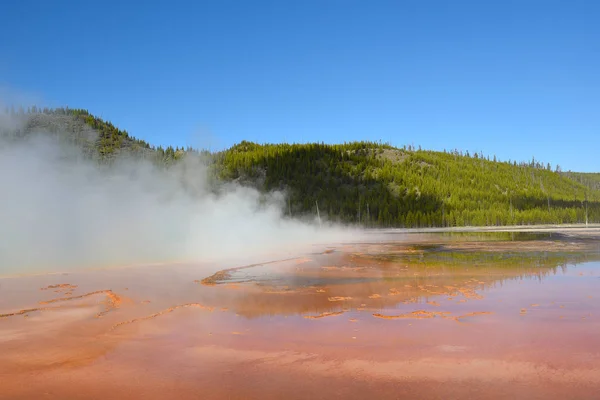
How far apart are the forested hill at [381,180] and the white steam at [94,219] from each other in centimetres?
2659

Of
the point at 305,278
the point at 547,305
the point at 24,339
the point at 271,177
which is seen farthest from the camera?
the point at 271,177

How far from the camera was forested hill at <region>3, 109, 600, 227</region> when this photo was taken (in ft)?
312

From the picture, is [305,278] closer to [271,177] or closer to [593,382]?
[593,382]

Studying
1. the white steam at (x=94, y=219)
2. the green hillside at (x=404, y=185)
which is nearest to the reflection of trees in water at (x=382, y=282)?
the white steam at (x=94, y=219)

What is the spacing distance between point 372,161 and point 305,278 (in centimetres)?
12226

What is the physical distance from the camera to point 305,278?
755 inches

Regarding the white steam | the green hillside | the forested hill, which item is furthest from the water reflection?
the green hillside

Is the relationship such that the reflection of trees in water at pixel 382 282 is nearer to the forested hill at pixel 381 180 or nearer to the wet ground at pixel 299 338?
the wet ground at pixel 299 338

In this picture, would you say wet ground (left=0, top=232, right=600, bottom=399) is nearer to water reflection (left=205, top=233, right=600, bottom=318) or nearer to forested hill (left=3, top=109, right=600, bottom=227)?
water reflection (left=205, top=233, right=600, bottom=318)

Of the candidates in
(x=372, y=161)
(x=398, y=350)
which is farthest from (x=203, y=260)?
(x=372, y=161)

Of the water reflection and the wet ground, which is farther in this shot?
the water reflection

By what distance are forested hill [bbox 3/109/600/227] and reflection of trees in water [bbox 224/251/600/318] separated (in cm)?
5957

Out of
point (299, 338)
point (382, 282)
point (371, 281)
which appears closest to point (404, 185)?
point (371, 281)

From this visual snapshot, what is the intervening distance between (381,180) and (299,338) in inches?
4628
